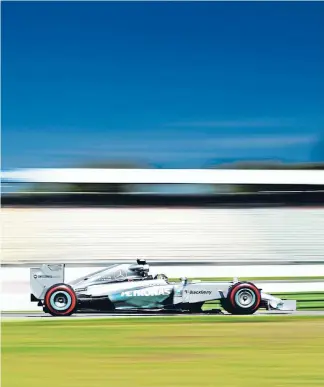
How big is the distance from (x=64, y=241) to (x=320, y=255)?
239 inches

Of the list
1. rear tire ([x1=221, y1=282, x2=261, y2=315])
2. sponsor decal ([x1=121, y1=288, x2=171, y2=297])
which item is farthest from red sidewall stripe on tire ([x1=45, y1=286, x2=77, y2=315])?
rear tire ([x1=221, y1=282, x2=261, y2=315])

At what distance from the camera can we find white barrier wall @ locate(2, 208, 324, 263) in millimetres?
16672

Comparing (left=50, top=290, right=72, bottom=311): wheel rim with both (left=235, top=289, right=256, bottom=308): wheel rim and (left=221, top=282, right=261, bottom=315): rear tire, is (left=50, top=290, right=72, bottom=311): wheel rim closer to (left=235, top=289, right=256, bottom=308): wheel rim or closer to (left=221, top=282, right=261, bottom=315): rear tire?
(left=221, top=282, right=261, bottom=315): rear tire

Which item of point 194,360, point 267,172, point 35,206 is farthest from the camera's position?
point 267,172

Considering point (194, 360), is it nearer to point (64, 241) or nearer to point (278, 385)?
point (278, 385)

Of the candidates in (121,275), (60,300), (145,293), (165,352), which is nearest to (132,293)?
(145,293)

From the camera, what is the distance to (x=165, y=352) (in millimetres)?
6301

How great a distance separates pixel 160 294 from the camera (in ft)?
28.6

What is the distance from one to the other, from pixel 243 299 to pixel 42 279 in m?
2.41

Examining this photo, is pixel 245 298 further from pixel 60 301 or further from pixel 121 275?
pixel 60 301

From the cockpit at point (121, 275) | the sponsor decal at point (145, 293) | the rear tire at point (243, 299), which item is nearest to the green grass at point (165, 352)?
the rear tire at point (243, 299)

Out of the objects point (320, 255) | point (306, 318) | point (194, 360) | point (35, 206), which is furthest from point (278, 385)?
point (35, 206)

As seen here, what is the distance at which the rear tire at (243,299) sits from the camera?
859cm

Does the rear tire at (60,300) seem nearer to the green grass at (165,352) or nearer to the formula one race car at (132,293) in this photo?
the formula one race car at (132,293)
